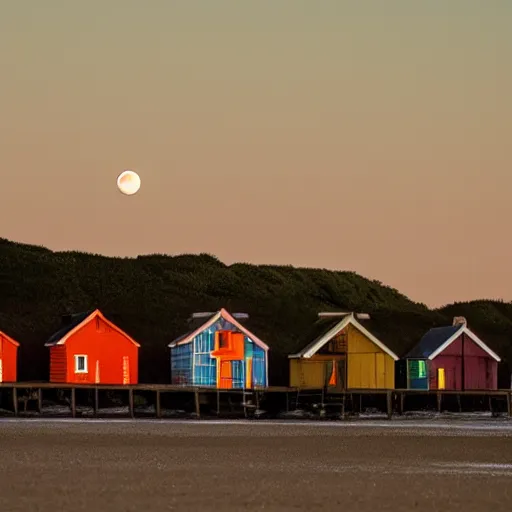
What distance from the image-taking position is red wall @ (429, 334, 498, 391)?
8469cm

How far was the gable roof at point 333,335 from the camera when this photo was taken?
80.5 meters

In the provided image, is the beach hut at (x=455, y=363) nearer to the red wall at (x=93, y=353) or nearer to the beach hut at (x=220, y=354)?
the beach hut at (x=220, y=354)

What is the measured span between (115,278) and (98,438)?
103 metres

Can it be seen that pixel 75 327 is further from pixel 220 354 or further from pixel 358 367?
pixel 358 367

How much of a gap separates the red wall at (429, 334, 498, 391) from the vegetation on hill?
4396 millimetres

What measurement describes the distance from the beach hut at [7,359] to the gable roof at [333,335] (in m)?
16.6

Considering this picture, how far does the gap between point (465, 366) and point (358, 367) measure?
800 cm

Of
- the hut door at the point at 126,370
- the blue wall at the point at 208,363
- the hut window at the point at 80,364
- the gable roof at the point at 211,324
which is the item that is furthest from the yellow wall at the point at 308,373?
the hut window at the point at 80,364

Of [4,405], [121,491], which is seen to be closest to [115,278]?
[4,405]

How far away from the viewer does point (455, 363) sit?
85.0 metres

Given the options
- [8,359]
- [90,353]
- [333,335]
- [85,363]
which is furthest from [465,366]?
[8,359]

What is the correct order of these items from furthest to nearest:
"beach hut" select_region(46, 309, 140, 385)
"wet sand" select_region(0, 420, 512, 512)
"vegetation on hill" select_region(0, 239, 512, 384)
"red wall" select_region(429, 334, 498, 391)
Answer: "vegetation on hill" select_region(0, 239, 512, 384) → "red wall" select_region(429, 334, 498, 391) → "beach hut" select_region(46, 309, 140, 385) → "wet sand" select_region(0, 420, 512, 512)

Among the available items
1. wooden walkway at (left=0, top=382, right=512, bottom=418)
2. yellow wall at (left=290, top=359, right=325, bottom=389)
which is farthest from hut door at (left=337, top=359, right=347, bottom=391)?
yellow wall at (left=290, top=359, right=325, bottom=389)

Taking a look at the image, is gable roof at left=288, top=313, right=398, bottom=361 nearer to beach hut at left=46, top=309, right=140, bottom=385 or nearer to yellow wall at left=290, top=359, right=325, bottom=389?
yellow wall at left=290, top=359, right=325, bottom=389
